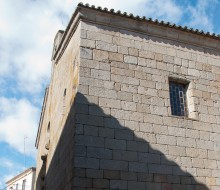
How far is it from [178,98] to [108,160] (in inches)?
102

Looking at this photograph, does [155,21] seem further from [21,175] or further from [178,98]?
[21,175]

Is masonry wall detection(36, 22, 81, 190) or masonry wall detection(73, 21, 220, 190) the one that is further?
masonry wall detection(36, 22, 81, 190)

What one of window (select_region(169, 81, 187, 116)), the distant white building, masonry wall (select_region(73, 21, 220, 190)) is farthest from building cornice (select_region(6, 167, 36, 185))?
masonry wall (select_region(73, 21, 220, 190))

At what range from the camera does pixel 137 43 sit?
8711mm

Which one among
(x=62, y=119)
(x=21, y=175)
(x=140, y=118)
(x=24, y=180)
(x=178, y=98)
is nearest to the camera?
(x=140, y=118)

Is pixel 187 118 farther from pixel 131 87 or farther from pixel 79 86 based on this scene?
pixel 79 86

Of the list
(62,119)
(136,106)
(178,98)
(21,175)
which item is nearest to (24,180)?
(21,175)

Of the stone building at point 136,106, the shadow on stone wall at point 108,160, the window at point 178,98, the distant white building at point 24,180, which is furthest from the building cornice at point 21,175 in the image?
the shadow on stone wall at point 108,160

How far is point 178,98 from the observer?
877 centimetres

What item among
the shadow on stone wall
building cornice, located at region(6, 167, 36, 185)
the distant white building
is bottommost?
the shadow on stone wall

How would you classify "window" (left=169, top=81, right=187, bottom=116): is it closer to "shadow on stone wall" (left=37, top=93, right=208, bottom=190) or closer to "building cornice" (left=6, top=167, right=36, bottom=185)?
"shadow on stone wall" (left=37, top=93, right=208, bottom=190)

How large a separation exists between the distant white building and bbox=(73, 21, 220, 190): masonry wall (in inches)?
815

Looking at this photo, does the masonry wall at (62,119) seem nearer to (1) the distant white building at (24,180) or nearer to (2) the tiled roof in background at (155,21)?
(2) the tiled roof in background at (155,21)

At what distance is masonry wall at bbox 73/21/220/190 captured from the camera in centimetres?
727
